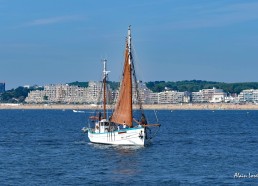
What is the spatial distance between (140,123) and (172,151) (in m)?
4.66

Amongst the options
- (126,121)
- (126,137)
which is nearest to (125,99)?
(126,121)

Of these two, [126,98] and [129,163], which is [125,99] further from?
[129,163]

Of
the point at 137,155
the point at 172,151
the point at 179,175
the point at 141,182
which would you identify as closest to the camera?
the point at 141,182

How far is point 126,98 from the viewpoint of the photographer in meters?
87.6

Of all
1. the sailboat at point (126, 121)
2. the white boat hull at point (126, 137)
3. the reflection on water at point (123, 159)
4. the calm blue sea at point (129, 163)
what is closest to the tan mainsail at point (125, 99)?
the sailboat at point (126, 121)

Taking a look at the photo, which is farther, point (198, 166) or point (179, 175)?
point (198, 166)

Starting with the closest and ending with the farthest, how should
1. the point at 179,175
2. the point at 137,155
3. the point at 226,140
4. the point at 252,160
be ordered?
the point at 179,175 → the point at 252,160 → the point at 137,155 → the point at 226,140

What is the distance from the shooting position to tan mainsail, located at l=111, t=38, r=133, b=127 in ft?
285

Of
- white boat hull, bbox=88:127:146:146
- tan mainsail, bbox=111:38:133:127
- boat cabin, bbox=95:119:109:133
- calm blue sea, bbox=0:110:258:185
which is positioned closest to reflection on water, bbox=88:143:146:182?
calm blue sea, bbox=0:110:258:185

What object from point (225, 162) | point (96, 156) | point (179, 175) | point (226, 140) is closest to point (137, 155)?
point (96, 156)

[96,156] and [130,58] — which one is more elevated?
[130,58]

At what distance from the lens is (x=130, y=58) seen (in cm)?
8862

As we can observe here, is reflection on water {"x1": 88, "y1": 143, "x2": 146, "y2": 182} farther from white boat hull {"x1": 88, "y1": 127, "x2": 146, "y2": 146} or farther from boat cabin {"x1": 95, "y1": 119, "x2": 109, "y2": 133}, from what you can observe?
boat cabin {"x1": 95, "y1": 119, "x2": 109, "y2": 133}

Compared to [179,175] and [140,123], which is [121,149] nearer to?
[140,123]
